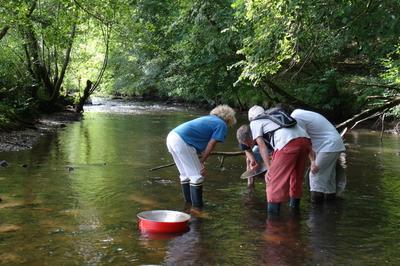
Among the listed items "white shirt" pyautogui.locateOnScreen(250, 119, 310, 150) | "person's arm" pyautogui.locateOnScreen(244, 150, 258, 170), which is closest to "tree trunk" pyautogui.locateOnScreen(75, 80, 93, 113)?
"person's arm" pyautogui.locateOnScreen(244, 150, 258, 170)

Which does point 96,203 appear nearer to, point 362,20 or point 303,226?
point 303,226

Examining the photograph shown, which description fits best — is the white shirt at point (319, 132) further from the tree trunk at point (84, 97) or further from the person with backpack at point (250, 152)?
the tree trunk at point (84, 97)

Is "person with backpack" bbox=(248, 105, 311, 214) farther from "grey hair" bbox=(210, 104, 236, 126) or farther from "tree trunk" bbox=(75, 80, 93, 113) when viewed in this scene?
"tree trunk" bbox=(75, 80, 93, 113)

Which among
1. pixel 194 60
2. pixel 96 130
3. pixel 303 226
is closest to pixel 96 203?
pixel 303 226

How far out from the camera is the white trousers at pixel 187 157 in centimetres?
698

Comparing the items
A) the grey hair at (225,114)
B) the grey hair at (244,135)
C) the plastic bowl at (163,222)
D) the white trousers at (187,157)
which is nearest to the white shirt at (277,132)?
the grey hair at (225,114)

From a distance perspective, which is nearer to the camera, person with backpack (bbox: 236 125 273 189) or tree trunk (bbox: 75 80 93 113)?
person with backpack (bbox: 236 125 273 189)

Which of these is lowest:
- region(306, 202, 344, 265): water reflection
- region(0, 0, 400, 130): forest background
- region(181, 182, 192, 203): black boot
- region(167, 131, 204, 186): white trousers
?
region(306, 202, 344, 265): water reflection

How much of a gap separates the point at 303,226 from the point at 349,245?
0.83 meters

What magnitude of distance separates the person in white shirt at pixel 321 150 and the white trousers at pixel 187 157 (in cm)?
157

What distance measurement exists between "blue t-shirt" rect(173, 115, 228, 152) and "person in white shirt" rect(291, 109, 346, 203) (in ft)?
3.76

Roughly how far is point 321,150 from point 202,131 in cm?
183

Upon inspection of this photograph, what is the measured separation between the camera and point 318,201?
7.66 m

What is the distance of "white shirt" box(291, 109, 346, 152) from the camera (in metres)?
7.42
